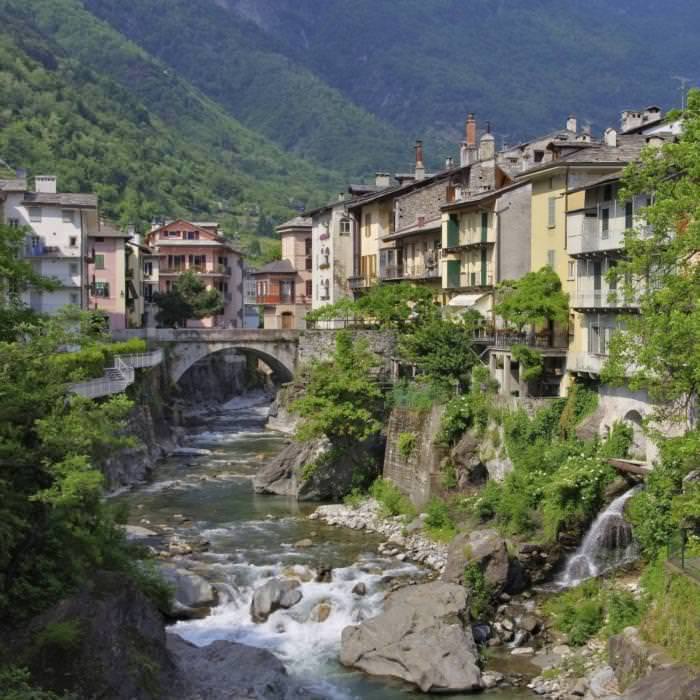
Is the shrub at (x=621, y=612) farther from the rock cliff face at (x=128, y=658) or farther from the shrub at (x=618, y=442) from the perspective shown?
the rock cliff face at (x=128, y=658)

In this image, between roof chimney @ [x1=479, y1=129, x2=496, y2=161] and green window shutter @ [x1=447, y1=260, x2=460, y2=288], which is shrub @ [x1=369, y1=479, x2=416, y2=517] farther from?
roof chimney @ [x1=479, y1=129, x2=496, y2=161]

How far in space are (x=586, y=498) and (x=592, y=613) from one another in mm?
5493

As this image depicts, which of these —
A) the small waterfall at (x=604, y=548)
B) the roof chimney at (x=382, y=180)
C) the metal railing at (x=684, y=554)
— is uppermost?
the roof chimney at (x=382, y=180)

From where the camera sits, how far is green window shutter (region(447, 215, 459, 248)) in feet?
208

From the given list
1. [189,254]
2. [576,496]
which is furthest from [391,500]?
[189,254]

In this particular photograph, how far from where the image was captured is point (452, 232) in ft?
208

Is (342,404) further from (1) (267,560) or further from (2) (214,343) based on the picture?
(2) (214,343)

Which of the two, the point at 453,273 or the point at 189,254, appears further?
the point at 189,254

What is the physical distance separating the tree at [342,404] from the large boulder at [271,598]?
645 inches

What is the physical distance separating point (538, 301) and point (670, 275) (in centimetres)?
1952

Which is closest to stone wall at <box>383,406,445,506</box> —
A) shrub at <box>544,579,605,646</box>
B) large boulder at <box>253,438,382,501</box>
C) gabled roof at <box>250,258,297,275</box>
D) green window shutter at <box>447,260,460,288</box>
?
large boulder at <box>253,438,382,501</box>

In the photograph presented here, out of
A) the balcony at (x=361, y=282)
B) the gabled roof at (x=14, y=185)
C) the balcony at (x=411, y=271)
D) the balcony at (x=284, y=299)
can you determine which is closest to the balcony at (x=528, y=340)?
the balcony at (x=411, y=271)

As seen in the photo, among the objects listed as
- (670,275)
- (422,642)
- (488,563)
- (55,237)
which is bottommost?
(422,642)

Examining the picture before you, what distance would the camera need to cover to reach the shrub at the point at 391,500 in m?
50.1
